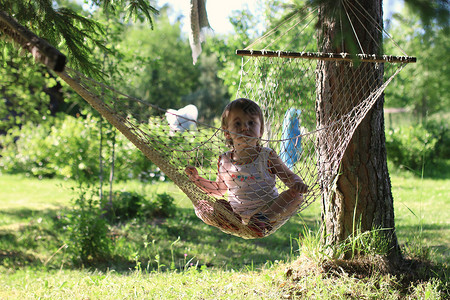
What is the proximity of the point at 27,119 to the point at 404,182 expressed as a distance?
506cm

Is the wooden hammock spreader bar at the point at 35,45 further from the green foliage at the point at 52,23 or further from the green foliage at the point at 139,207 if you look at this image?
the green foliage at the point at 139,207

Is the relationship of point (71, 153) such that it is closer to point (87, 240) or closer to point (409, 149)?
point (87, 240)

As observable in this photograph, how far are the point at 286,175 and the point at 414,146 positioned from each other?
5.21m

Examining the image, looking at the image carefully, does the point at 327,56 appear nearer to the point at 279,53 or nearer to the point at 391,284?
the point at 279,53

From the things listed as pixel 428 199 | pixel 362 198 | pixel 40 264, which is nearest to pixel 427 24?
pixel 362 198

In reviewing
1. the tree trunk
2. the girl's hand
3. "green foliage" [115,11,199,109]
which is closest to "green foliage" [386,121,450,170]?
the tree trunk

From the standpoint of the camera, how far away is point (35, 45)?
1.30 metres

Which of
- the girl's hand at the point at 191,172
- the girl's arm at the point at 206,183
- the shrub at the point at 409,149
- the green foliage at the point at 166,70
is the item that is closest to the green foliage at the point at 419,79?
the shrub at the point at 409,149

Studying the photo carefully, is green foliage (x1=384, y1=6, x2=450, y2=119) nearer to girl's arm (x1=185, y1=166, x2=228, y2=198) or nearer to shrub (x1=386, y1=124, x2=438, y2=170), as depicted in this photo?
shrub (x1=386, y1=124, x2=438, y2=170)

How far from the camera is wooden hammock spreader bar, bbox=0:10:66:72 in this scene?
1.22m

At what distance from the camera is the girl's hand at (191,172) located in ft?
6.75

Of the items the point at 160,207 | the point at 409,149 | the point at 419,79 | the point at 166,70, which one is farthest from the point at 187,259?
the point at 166,70

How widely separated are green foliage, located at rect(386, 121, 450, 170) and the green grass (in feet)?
2.53

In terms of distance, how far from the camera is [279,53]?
227 centimetres
